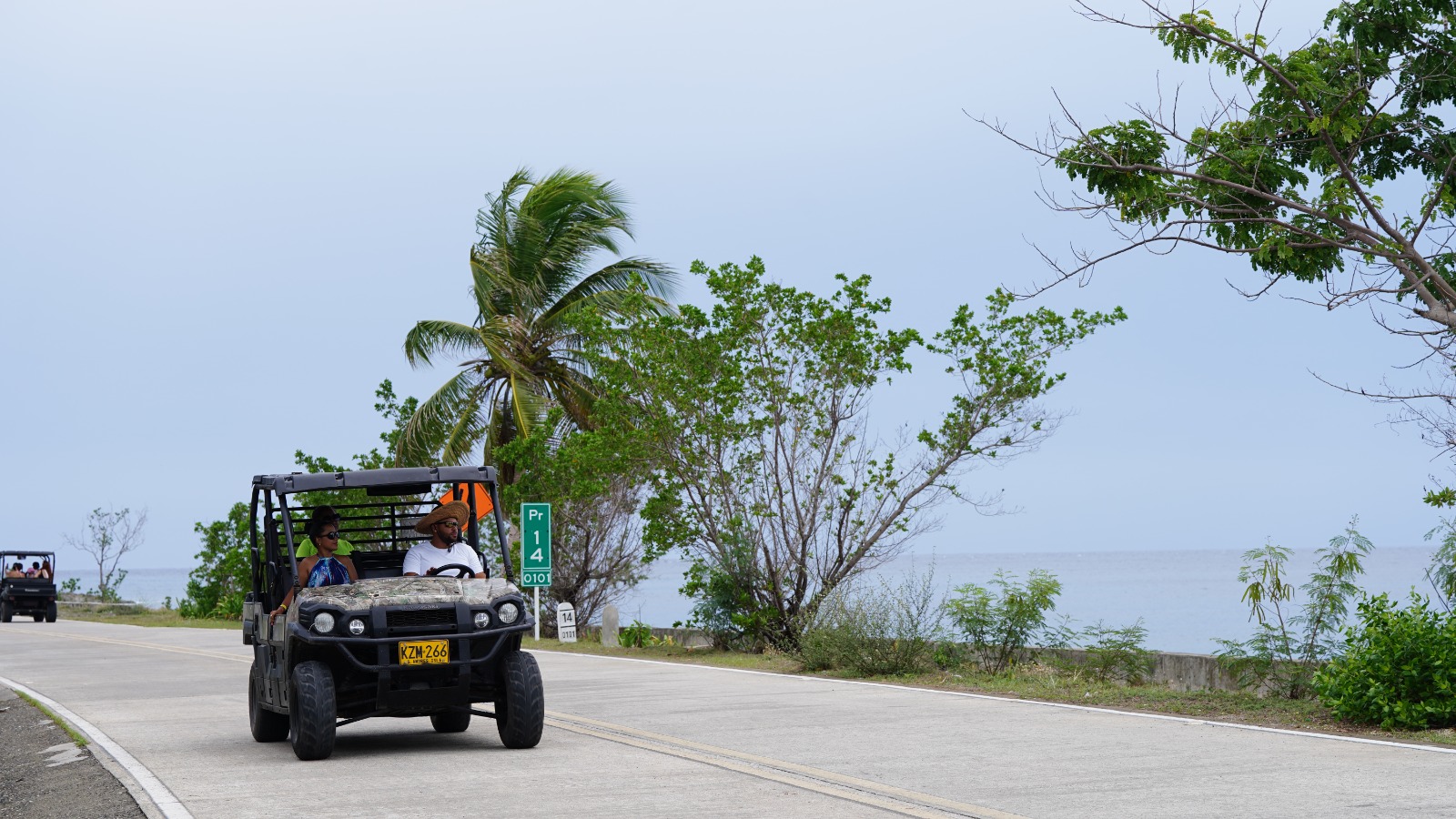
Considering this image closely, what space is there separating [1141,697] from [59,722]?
415 inches

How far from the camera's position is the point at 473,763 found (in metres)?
10.5

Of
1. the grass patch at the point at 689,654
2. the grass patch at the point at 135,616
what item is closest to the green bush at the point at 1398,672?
the grass patch at the point at 689,654

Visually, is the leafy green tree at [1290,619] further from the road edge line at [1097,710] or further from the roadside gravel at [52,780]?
the roadside gravel at [52,780]

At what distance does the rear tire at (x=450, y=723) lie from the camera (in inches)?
500

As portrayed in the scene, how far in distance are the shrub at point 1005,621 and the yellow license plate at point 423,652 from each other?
32.5 feet

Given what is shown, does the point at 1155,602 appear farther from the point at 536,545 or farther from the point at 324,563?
the point at 324,563

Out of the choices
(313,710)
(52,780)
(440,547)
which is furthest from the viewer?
(440,547)

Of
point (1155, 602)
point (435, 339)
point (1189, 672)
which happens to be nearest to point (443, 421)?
point (435, 339)

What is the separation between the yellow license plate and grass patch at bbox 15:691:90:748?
366cm

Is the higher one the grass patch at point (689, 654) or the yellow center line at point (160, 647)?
the grass patch at point (689, 654)

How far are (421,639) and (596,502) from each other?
72.9ft

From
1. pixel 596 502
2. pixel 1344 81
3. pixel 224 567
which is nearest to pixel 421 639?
pixel 1344 81

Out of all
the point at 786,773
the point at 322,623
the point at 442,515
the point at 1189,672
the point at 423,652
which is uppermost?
the point at 442,515

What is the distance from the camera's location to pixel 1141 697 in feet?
49.0
